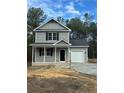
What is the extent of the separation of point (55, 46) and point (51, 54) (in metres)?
0.07

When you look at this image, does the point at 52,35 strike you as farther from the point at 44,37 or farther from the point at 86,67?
the point at 86,67

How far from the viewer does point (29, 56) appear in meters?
1.79

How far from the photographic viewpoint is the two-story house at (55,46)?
1843 millimetres

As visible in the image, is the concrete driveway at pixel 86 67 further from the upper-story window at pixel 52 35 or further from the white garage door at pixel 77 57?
the upper-story window at pixel 52 35

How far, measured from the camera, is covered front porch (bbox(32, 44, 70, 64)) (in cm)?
185

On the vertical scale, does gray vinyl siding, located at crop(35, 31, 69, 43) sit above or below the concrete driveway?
above

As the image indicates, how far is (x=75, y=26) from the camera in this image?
6.09 ft

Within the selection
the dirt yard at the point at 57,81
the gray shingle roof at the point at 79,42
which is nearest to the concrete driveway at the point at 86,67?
the dirt yard at the point at 57,81

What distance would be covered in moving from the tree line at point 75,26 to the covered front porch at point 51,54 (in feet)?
0.24

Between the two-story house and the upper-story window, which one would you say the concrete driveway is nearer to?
the two-story house

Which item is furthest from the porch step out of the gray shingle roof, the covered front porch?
the gray shingle roof

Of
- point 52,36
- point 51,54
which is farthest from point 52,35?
point 51,54
